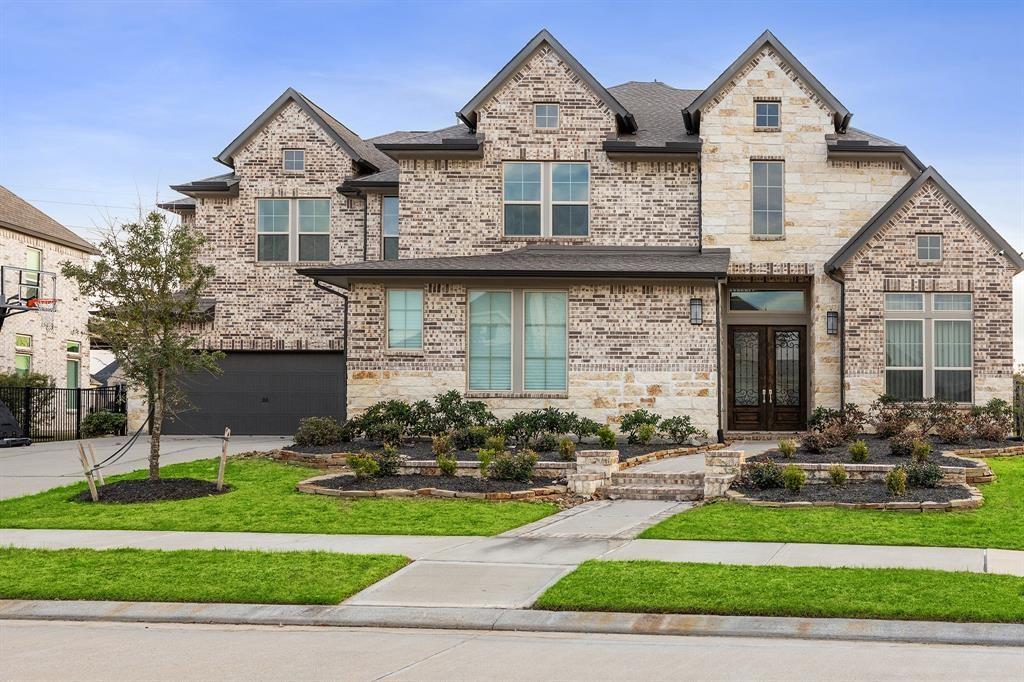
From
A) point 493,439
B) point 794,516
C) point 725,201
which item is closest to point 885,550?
point 794,516

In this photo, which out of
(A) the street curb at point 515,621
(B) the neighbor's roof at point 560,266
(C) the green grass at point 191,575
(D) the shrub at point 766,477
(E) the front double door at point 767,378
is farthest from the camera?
(E) the front double door at point 767,378

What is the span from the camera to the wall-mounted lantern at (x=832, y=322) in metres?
23.7

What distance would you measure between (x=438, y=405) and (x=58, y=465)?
7.55 meters

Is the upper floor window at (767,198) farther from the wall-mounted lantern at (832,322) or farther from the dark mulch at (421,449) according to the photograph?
the dark mulch at (421,449)

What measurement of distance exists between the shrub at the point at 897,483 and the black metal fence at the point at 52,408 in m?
21.5

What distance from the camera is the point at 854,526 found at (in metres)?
12.8

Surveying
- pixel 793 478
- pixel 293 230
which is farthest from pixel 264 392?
pixel 793 478

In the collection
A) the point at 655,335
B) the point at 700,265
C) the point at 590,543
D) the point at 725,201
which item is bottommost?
the point at 590,543

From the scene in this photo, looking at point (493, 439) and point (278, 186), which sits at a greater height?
point (278, 186)

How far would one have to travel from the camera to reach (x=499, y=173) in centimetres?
2480

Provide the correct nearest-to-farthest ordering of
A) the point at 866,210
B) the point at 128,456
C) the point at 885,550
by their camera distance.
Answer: the point at 885,550, the point at 128,456, the point at 866,210

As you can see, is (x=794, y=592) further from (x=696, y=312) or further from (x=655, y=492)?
(x=696, y=312)

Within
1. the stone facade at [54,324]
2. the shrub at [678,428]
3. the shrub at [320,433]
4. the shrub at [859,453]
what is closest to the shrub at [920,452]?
the shrub at [859,453]

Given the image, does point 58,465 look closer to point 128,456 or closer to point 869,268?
point 128,456
